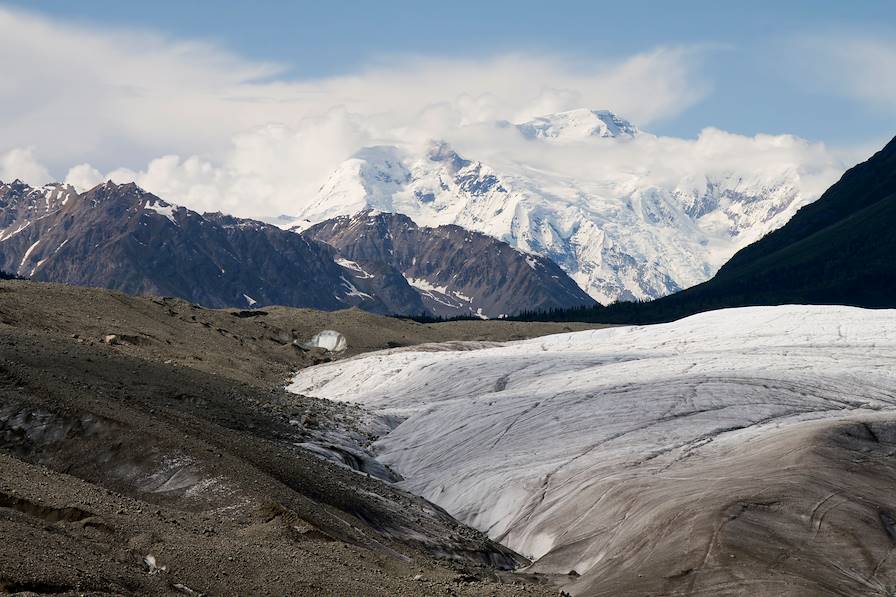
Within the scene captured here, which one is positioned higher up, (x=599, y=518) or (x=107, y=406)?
(x=107, y=406)

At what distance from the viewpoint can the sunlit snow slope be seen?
32500 millimetres

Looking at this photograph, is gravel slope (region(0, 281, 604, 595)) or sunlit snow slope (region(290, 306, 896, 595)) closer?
gravel slope (region(0, 281, 604, 595))

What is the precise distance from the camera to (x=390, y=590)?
2517cm

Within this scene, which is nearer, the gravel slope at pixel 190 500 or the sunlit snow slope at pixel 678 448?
the gravel slope at pixel 190 500

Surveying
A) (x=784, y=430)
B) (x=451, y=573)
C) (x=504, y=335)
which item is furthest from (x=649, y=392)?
(x=504, y=335)

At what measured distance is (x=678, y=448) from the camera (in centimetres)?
4753

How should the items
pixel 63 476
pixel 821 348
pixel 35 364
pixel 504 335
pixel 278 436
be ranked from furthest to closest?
1. pixel 504 335
2. pixel 821 348
3. pixel 278 436
4. pixel 35 364
5. pixel 63 476

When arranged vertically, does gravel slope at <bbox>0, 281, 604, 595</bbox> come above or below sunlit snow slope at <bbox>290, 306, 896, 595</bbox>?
above

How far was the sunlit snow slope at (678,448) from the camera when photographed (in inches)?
1280

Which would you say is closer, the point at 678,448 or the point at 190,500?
the point at 190,500

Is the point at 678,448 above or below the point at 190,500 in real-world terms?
below

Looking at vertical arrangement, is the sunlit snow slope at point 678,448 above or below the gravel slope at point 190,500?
below

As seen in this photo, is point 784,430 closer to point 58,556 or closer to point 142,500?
point 142,500

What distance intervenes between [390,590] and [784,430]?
2700 cm
